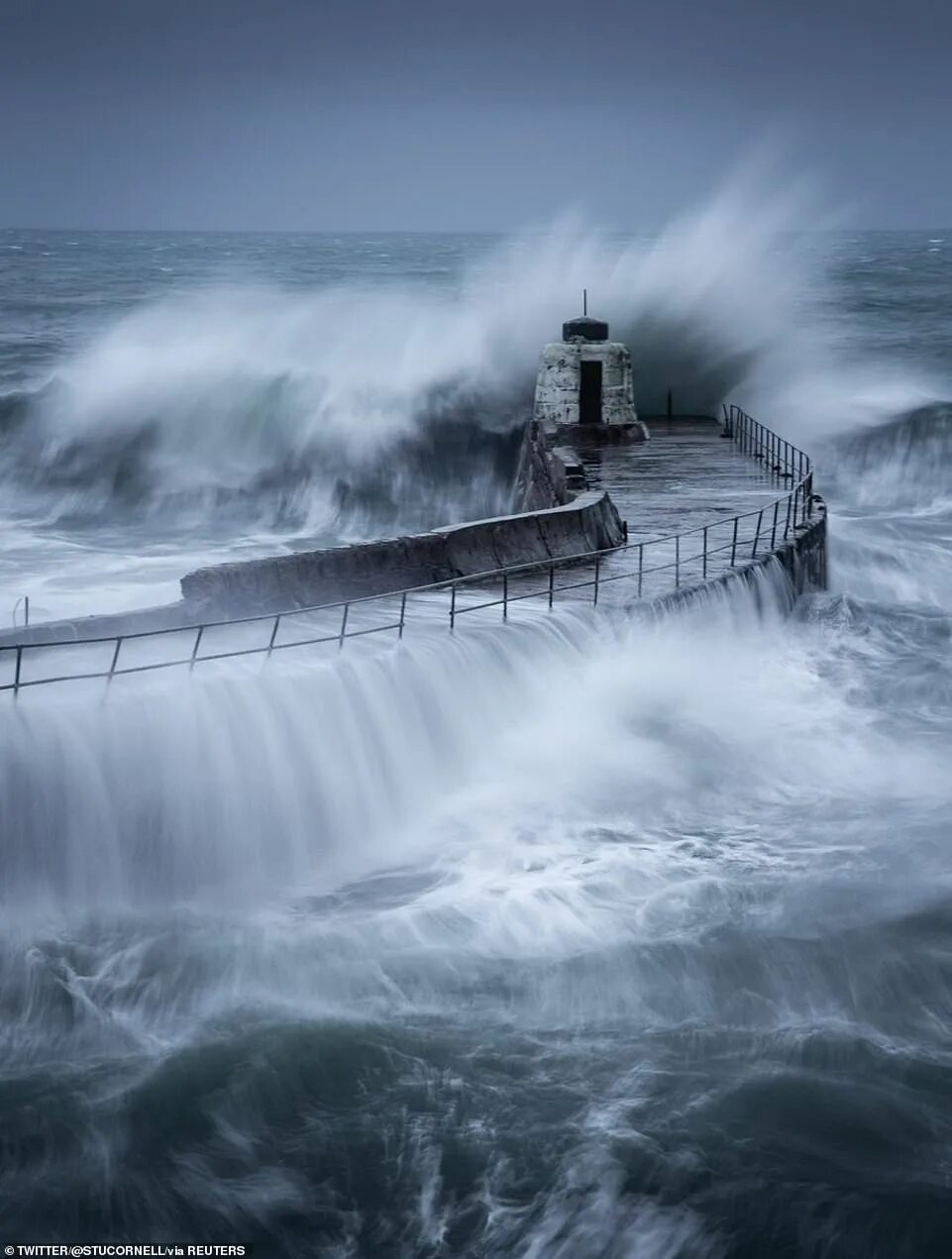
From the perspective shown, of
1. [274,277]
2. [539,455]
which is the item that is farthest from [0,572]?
[274,277]

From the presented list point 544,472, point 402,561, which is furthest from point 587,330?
point 402,561

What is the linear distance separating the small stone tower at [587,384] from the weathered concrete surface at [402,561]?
7.84 meters

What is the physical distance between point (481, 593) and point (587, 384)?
36.6ft

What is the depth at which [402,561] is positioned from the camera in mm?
15188

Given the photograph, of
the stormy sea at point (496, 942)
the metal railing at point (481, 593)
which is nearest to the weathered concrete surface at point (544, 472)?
the metal railing at point (481, 593)

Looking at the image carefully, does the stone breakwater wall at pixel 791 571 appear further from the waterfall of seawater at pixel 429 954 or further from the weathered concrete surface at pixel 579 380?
the weathered concrete surface at pixel 579 380

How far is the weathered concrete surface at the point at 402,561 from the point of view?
13664 mm

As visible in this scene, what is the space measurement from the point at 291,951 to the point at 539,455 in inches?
591

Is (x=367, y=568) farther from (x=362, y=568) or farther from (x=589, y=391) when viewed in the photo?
(x=589, y=391)

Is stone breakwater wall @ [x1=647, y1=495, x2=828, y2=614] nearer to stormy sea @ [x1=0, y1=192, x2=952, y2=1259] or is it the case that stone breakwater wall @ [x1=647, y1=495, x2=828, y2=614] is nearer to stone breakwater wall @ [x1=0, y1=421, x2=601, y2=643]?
stormy sea @ [x1=0, y1=192, x2=952, y2=1259]

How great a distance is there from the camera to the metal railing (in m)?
11.6

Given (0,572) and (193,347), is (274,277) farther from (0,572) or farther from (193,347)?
(0,572)

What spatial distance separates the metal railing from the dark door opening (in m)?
4.38

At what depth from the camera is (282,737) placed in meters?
11.6
